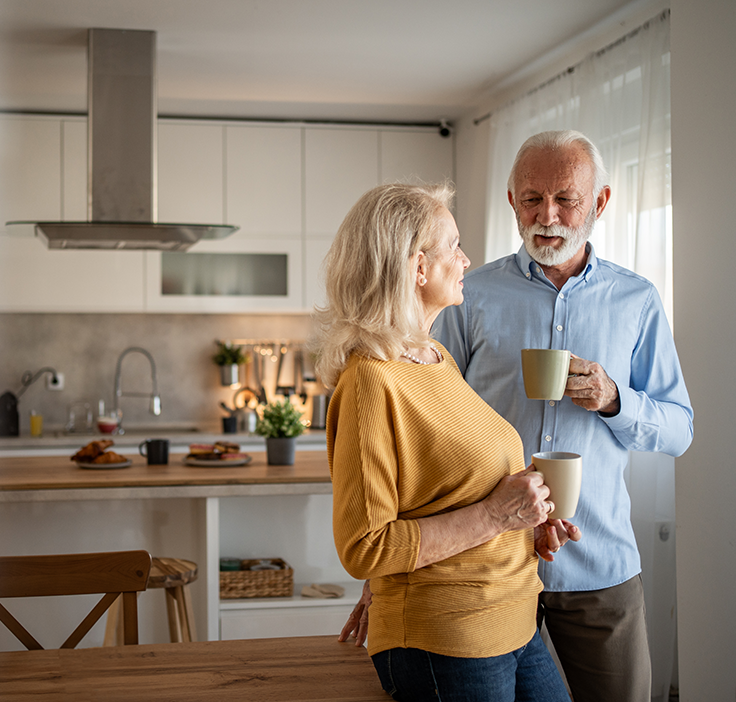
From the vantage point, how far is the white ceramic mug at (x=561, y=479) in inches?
42.9

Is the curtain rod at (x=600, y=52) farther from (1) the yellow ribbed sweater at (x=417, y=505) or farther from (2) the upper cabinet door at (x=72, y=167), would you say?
(2) the upper cabinet door at (x=72, y=167)

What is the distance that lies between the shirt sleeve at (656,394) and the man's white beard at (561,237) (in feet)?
0.63

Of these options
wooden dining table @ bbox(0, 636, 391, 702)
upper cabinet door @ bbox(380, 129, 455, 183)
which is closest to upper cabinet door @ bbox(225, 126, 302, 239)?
upper cabinet door @ bbox(380, 129, 455, 183)

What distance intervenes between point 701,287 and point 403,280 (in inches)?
51.0

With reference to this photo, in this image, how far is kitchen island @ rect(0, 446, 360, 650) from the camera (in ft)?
8.71

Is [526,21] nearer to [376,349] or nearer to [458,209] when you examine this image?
[458,209]

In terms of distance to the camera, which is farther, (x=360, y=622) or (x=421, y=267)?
(x=360, y=622)

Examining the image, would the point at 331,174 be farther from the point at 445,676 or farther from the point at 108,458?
the point at 445,676

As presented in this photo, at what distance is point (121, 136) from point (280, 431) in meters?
1.49

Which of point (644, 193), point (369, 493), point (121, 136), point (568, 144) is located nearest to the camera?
point (369, 493)

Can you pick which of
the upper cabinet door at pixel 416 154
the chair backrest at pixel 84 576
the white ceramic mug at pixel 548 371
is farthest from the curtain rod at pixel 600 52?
the chair backrest at pixel 84 576

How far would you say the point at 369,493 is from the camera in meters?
0.99

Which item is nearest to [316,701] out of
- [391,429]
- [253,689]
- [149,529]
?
[253,689]

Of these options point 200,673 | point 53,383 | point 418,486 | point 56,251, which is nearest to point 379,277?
point 418,486
